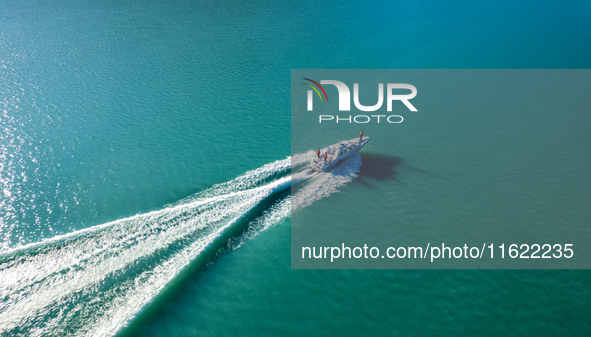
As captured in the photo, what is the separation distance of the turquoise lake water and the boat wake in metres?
0.13

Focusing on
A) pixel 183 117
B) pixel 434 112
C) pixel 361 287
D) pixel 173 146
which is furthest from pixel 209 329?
pixel 434 112

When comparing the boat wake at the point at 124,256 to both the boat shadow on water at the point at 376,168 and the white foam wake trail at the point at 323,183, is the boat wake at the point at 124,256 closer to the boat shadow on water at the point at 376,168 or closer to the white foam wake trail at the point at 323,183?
the white foam wake trail at the point at 323,183

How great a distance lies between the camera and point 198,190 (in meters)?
35.7

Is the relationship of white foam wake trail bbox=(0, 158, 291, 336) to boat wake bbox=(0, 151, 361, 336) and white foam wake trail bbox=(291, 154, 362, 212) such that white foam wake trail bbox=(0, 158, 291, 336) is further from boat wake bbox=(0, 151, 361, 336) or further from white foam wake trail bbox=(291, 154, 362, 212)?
white foam wake trail bbox=(291, 154, 362, 212)

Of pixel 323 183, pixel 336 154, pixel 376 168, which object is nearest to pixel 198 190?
pixel 323 183

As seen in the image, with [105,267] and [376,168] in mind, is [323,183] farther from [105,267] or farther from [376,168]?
[105,267]

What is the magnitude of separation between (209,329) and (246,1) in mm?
86288

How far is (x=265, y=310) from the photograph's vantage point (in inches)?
1018

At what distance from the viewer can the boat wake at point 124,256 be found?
24.1 meters

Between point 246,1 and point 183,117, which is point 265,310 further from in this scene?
point 246,1

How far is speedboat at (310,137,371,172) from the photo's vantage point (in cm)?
3706

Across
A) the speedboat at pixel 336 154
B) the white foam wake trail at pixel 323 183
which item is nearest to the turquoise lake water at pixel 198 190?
the white foam wake trail at pixel 323 183

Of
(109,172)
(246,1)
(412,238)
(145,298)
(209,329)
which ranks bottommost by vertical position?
(209,329)

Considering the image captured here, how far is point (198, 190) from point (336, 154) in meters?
14.0
